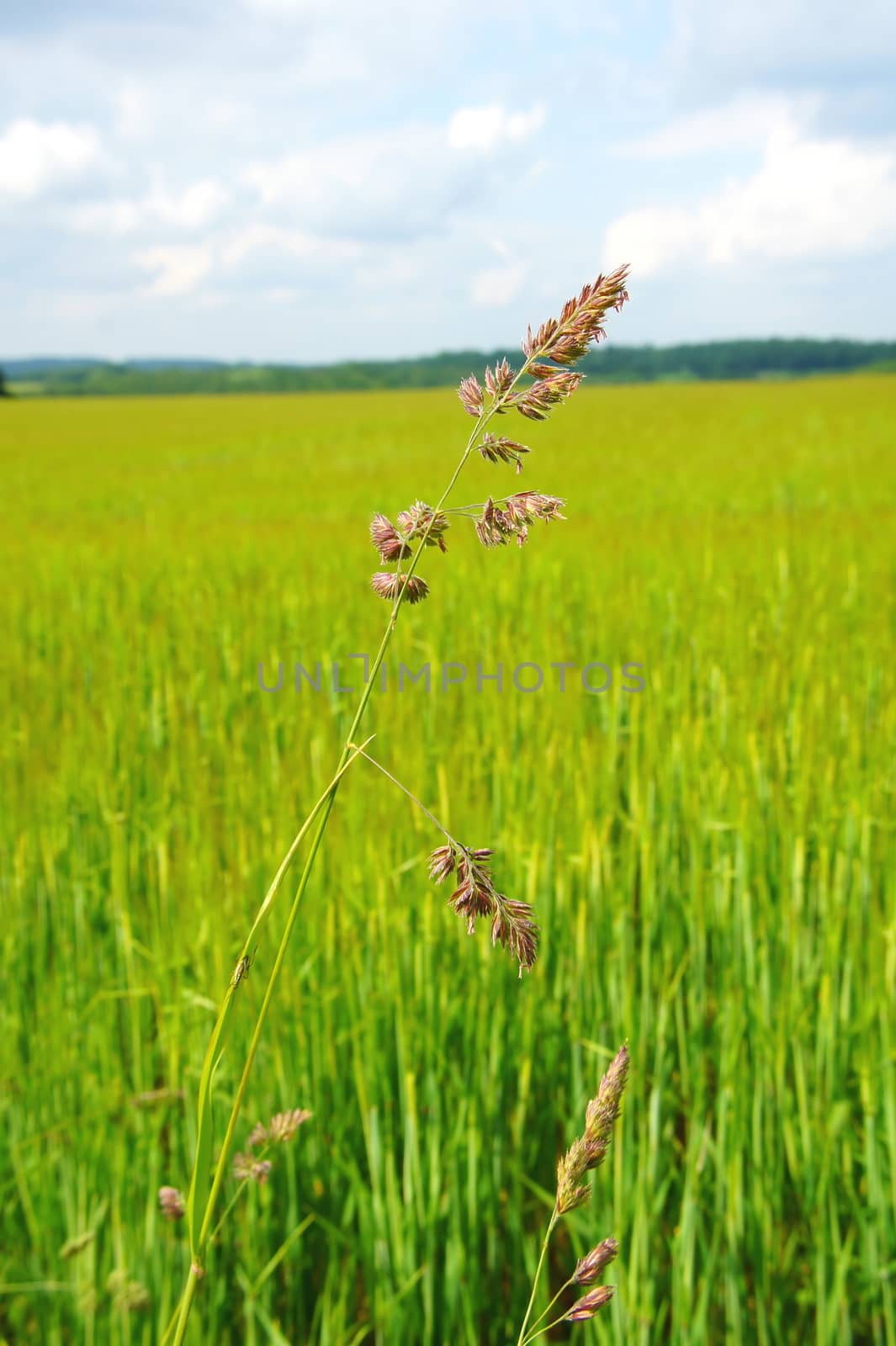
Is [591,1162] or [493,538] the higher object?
[493,538]

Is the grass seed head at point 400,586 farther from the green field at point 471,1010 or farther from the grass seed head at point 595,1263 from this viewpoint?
the green field at point 471,1010

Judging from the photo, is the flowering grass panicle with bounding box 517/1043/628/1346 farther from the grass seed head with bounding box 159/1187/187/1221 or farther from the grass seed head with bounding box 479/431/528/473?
the grass seed head with bounding box 159/1187/187/1221

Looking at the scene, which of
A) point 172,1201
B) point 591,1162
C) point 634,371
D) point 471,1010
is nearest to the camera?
point 591,1162

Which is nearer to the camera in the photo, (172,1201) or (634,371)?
(172,1201)

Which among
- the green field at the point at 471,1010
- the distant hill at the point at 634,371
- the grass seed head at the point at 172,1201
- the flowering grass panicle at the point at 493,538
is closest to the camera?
the flowering grass panicle at the point at 493,538

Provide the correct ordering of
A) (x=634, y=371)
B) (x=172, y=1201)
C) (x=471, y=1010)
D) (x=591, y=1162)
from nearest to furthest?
(x=591, y=1162) → (x=172, y=1201) → (x=471, y=1010) → (x=634, y=371)

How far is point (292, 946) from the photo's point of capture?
5.31ft

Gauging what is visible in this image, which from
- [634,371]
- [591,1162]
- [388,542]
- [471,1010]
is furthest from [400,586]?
[634,371]

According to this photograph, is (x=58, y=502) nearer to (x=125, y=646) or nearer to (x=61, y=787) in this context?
(x=125, y=646)

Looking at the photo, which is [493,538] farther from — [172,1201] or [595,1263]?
[172,1201]

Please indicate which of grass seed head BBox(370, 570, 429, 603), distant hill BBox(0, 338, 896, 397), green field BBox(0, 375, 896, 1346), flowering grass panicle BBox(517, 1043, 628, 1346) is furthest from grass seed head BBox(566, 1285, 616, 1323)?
distant hill BBox(0, 338, 896, 397)

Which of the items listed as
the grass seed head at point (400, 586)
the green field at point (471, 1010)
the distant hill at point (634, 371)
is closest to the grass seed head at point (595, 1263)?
the grass seed head at point (400, 586)

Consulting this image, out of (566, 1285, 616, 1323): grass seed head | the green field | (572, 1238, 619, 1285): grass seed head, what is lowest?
the green field

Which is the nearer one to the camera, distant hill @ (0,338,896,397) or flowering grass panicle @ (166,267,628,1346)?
flowering grass panicle @ (166,267,628,1346)
